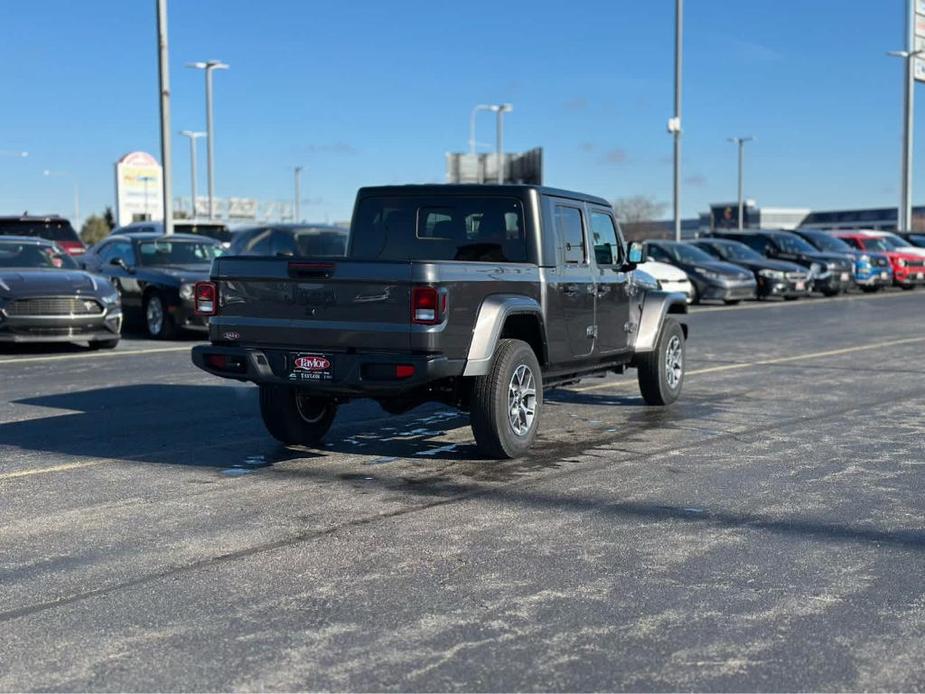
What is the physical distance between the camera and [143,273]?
56.3 feet

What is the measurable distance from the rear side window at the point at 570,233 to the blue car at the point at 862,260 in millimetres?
23710

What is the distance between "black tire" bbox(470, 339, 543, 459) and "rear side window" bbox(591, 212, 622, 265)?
1.55 metres

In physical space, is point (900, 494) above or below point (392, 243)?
below

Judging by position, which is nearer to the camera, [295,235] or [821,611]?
[821,611]

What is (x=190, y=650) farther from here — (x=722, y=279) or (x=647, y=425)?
(x=722, y=279)

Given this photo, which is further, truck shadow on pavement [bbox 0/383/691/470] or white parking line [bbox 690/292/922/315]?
white parking line [bbox 690/292/922/315]

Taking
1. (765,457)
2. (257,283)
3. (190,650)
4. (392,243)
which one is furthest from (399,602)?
(392,243)

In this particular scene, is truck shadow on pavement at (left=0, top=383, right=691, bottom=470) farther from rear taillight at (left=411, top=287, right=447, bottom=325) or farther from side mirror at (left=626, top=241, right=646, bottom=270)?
side mirror at (left=626, top=241, right=646, bottom=270)

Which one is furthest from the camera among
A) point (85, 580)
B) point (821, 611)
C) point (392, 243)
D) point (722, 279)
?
point (722, 279)

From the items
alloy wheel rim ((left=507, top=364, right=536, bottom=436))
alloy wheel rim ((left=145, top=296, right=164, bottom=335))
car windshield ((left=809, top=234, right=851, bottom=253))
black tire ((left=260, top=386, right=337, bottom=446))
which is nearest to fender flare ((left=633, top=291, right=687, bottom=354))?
alloy wheel rim ((left=507, top=364, right=536, bottom=436))

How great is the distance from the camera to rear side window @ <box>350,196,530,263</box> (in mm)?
8133

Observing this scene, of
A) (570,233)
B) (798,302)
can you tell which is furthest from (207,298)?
(798,302)

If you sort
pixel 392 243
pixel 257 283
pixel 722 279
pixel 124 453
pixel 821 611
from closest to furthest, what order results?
pixel 821 611, pixel 257 283, pixel 124 453, pixel 392 243, pixel 722 279

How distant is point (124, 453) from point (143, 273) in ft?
32.3
